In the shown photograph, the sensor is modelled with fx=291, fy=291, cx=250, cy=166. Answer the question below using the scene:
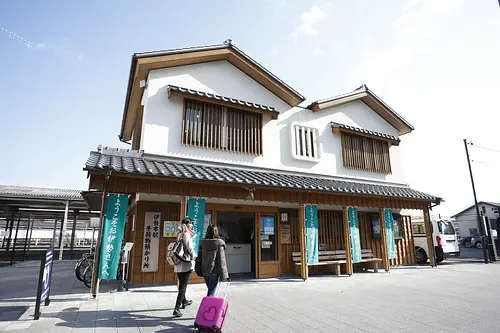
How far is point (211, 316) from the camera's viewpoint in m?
4.28

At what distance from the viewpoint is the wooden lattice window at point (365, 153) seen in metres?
13.0

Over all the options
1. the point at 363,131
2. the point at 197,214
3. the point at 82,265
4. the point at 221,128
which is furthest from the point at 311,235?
the point at 82,265

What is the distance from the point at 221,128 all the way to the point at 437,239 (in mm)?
12465

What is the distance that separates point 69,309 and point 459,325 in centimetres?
693

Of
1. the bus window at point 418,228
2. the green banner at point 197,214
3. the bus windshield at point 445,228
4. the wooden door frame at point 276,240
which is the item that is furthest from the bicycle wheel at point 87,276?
the bus windshield at point 445,228

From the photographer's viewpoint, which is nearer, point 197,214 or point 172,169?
point 172,169

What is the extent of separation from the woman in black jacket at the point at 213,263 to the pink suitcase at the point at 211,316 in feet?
2.40

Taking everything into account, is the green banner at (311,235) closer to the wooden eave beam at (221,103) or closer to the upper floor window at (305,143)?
the upper floor window at (305,143)

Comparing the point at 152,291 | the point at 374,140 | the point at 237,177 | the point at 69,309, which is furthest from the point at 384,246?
the point at 69,309

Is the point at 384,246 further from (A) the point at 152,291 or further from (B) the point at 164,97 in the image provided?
(B) the point at 164,97

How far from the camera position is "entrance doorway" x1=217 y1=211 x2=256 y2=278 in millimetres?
10562

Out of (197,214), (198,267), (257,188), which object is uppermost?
(257,188)

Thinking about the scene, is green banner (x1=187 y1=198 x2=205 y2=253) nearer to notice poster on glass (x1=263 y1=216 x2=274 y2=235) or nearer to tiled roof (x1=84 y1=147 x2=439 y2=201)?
tiled roof (x1=84 y1=147 x2=439 y2=201)

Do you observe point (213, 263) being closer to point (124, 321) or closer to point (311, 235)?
point (124, 321)
